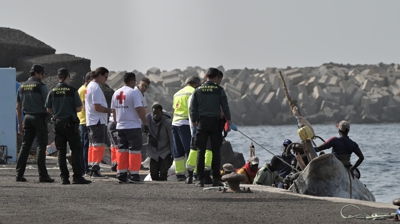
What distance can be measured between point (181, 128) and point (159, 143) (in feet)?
3.41

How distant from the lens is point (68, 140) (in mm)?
17047

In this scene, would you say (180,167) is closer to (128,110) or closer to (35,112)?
(128,110)

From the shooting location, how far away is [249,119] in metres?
85.4

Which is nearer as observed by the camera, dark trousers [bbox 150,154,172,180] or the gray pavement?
the gray pavement

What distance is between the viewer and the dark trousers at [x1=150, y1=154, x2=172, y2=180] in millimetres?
19531

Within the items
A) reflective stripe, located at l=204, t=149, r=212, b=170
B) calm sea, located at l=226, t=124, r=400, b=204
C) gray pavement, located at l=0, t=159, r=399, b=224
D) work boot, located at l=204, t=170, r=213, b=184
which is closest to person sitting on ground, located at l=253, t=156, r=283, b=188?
reflective stripe, located at l=204, t=149, r=212, b=170

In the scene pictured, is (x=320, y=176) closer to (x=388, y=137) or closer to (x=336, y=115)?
(x=388, y=137)

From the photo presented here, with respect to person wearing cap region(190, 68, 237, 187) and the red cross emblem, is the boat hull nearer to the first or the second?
person wearing cap region(190, 68, 237, 187)

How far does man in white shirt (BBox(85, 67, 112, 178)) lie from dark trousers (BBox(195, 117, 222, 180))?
183 centimetres

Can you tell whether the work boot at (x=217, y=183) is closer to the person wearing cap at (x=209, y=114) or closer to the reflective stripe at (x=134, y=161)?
the person wearing cap at (x=209, y=114)

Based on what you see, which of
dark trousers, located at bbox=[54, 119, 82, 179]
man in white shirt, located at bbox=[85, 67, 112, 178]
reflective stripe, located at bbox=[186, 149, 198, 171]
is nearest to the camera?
dark trousers, located at bbox=[54, 119, 82, 179]

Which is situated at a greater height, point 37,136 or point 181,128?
point 181,128

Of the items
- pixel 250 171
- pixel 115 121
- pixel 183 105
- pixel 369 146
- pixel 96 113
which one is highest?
pixel 183 105

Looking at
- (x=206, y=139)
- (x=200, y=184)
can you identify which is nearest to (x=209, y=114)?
(x=206, y=139)
